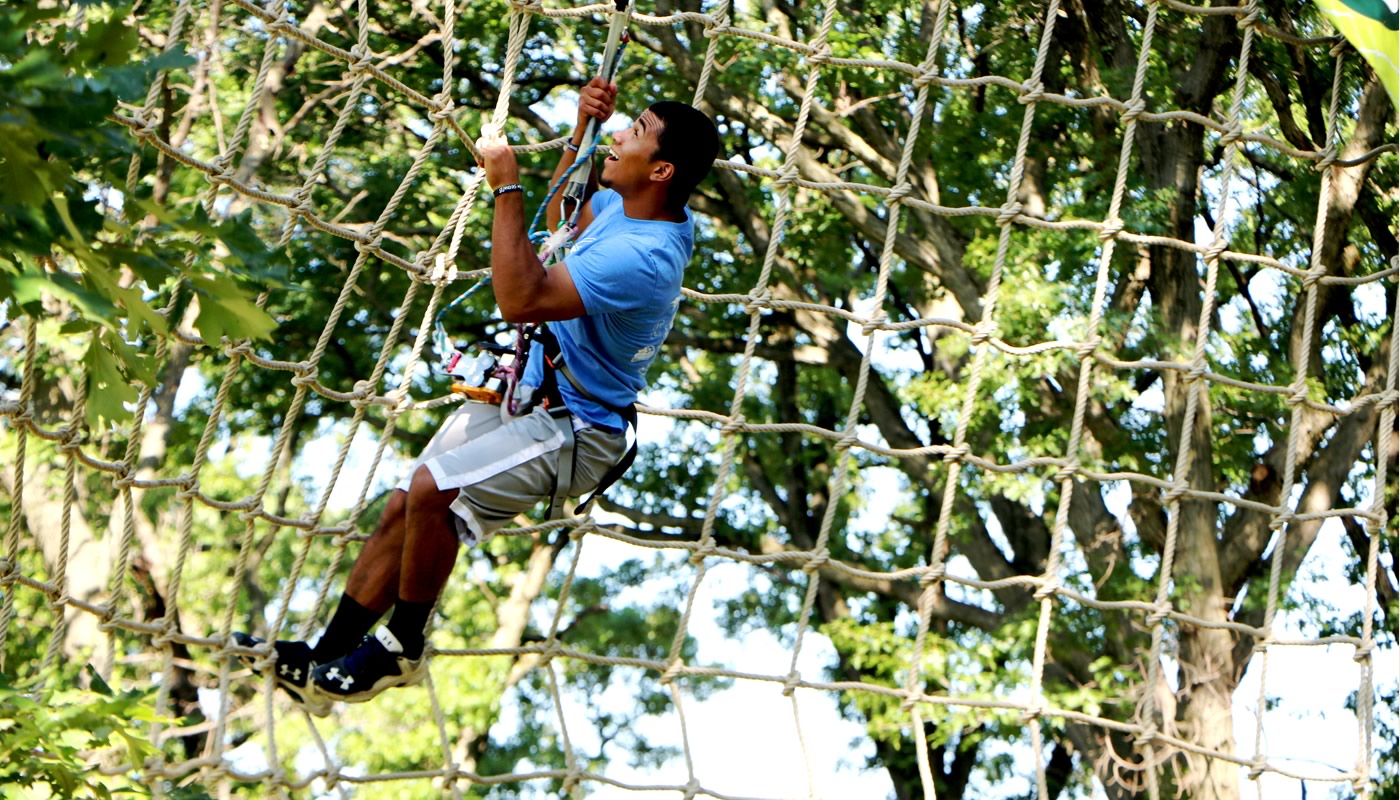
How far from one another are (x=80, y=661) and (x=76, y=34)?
5.26 m

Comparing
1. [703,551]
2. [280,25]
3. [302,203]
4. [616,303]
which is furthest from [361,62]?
[703,551]

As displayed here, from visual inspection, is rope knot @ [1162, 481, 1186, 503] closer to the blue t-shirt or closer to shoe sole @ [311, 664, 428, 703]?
the blue t-shirt

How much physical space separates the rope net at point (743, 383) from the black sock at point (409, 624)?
10.6 inches

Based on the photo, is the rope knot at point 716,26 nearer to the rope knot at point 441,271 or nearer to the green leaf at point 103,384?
the rope knot at point 441,271

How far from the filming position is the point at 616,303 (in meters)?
2.48

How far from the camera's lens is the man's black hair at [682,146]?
2.59m

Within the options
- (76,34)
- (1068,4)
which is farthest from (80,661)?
(76,34)

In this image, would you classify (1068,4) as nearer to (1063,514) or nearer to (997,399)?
(997,399)

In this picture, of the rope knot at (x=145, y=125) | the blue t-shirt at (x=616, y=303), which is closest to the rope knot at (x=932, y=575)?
the blue t-shirt at (x=616, y=303)

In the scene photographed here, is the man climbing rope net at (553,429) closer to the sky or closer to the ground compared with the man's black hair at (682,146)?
closer to the ground

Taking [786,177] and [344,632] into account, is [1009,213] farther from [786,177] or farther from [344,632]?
[344,632]

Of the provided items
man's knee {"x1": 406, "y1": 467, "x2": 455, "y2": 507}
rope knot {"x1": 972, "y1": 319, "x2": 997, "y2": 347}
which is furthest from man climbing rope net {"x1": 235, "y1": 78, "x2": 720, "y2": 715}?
rope knot {"x1": 972, "y1": 319, "x2": 997, "y2": 347}

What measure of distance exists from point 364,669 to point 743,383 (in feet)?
3.63

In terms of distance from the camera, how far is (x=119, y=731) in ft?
7.79
